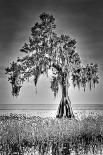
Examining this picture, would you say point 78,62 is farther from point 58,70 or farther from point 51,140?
point 51,140

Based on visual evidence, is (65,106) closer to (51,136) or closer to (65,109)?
(65,109)

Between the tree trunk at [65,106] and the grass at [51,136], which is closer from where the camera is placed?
the grass at [51,136]

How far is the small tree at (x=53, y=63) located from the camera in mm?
30203

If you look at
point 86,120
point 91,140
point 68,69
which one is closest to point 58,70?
point 68,69

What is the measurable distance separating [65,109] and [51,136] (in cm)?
1461

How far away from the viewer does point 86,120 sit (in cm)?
1927

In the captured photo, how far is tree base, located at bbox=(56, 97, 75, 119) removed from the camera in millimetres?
30506

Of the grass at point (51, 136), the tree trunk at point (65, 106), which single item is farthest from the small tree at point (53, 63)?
the grass at point (51, 136)

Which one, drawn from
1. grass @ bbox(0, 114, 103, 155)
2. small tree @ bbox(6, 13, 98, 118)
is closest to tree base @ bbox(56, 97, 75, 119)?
small tree @ bbox(6, 13, 98, 118)

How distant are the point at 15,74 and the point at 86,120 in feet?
42.8

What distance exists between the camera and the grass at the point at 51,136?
49.4ft

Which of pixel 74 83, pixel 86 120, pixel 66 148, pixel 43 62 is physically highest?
pixel 43 62

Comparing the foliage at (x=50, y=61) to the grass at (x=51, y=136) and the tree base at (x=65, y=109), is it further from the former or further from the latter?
the grass at (x=51, y=136)

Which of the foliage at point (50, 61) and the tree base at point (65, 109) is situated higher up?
the foliage at point (50, 61)
